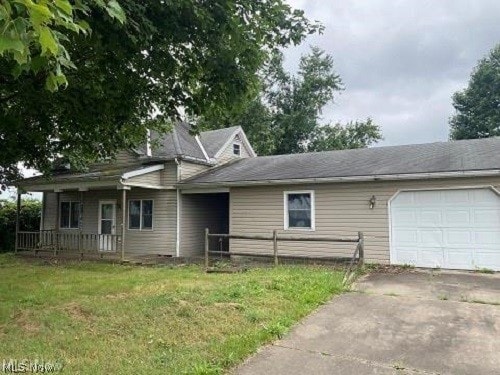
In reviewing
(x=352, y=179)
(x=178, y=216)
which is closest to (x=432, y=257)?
(x=352, y=179)

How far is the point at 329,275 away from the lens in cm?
930

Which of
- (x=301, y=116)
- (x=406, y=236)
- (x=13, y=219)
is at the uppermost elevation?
(x=301, y=116)

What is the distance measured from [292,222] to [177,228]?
15.4ft

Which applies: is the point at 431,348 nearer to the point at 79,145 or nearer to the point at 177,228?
the point at 79,145

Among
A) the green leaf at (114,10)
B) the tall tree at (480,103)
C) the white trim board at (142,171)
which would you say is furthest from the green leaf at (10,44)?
the tall tree at (480,103)

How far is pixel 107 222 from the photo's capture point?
16812mm

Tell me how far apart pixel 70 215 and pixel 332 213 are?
1233 cm

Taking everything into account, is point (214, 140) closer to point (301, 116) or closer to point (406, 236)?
point (406, 236)

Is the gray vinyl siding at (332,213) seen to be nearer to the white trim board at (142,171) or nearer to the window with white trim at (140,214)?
the white trim board at (142,171)

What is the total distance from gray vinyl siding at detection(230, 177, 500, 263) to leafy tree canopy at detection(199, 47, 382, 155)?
1534cm

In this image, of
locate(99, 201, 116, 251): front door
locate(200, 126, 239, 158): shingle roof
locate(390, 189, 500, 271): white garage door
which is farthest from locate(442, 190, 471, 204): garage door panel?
locate(99, 201, 116, 251): front door

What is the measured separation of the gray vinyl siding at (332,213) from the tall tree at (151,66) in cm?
552

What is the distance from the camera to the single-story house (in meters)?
10.5

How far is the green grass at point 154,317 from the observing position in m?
4.55
